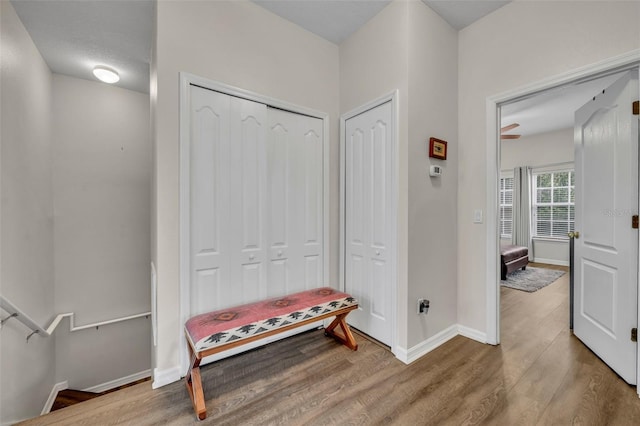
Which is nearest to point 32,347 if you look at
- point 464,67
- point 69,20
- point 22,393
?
point 22,393

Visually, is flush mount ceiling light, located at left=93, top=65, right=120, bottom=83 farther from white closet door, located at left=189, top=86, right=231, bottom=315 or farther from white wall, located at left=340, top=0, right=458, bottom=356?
white wall, located at left=340, top=0, right=458, bottom=356

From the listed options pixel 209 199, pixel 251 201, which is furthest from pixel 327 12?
pixel 209 199

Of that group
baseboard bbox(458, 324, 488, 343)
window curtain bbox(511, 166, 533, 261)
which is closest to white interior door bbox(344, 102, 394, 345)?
baseboard bbox(458, 324, 488, 343)

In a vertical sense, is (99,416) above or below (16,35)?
below

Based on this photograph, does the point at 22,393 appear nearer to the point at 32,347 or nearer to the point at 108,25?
the point at 32,347

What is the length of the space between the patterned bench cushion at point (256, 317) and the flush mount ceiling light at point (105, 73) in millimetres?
2912

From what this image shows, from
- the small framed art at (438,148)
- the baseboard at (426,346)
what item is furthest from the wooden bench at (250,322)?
the small framed art at (438,148)

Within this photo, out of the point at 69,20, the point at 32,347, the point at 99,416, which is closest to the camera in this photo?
the point at 99,416

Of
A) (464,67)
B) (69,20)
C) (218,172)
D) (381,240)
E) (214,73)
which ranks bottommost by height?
(381,240)

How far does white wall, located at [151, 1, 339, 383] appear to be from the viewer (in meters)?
1.88

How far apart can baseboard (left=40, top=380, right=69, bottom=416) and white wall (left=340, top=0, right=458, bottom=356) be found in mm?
3525

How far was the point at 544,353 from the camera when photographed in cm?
220

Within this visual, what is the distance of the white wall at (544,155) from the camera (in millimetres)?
5668

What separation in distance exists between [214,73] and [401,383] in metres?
2.68
